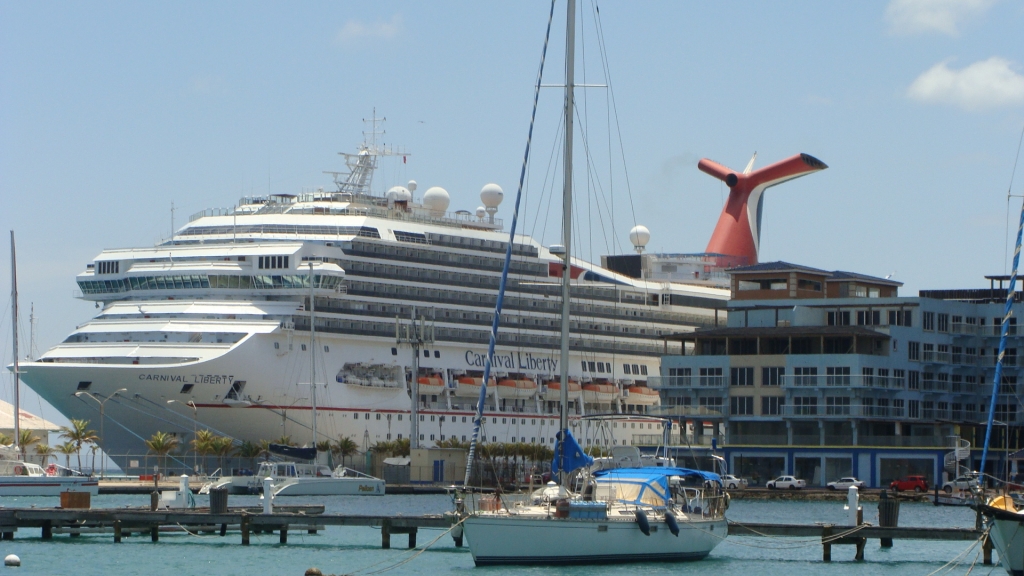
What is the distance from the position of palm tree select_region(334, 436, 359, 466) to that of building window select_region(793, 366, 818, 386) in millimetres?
24127

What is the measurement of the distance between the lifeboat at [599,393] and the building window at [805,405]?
28.1m

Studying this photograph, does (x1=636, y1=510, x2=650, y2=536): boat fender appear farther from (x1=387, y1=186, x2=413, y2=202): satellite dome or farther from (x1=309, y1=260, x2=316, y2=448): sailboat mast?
(x1=387, y1=186, x2=413, y2=202): satellite dome

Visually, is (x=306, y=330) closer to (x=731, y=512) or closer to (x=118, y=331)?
(x=118, y=331)

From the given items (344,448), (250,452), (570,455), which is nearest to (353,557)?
(570,455)

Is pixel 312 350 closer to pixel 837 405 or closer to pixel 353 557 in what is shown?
pixel 837 405

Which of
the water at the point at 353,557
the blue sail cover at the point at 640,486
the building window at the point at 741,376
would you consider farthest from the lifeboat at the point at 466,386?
the blue sail cover at the point at 640,486

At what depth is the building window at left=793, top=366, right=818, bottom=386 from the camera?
82.3m

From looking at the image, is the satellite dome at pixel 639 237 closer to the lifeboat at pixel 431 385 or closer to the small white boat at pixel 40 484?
the lifeboat at pixel 431 385

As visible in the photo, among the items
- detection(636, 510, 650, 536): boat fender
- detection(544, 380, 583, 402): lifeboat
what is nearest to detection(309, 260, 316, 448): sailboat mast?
detection(544, 380, 583, 402): lifeboat

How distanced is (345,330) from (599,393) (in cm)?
2045

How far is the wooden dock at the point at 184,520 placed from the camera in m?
48.3

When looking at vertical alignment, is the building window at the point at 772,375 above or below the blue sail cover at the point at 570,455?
above

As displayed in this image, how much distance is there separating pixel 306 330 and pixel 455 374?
12.5 meters

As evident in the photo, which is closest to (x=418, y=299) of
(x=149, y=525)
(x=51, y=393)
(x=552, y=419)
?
(x=552, y=419)
